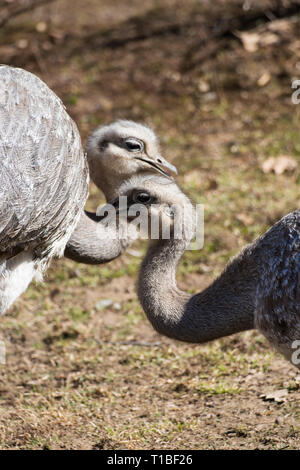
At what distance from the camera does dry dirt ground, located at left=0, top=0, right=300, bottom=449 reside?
504 cm

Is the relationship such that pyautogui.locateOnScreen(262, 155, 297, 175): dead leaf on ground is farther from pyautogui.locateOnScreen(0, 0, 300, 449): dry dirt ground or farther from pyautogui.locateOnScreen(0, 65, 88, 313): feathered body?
pyautogui.locateOnScreen(0, 65, 88, 313): feathered body

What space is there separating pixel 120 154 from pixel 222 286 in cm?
161

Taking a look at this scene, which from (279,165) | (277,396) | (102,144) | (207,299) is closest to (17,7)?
(279,165)

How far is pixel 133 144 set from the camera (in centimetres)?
595

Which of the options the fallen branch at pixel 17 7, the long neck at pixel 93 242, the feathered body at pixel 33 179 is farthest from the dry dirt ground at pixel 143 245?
the feathered body at pixel 33 179

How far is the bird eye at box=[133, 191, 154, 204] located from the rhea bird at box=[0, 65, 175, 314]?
324 millimetres

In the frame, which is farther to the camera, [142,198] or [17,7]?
[17,7]

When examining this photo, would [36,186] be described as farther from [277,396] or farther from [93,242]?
[277,396]

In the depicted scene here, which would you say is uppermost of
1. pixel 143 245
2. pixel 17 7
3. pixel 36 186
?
pixel 36 186

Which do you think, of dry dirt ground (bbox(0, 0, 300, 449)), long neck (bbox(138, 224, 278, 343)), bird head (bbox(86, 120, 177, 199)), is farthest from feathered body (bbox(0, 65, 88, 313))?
dry dirt ground (bbox(0, 0, 300, 449))

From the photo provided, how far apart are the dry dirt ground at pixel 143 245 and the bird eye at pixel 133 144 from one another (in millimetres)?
1020

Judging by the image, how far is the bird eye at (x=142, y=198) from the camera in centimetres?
514
